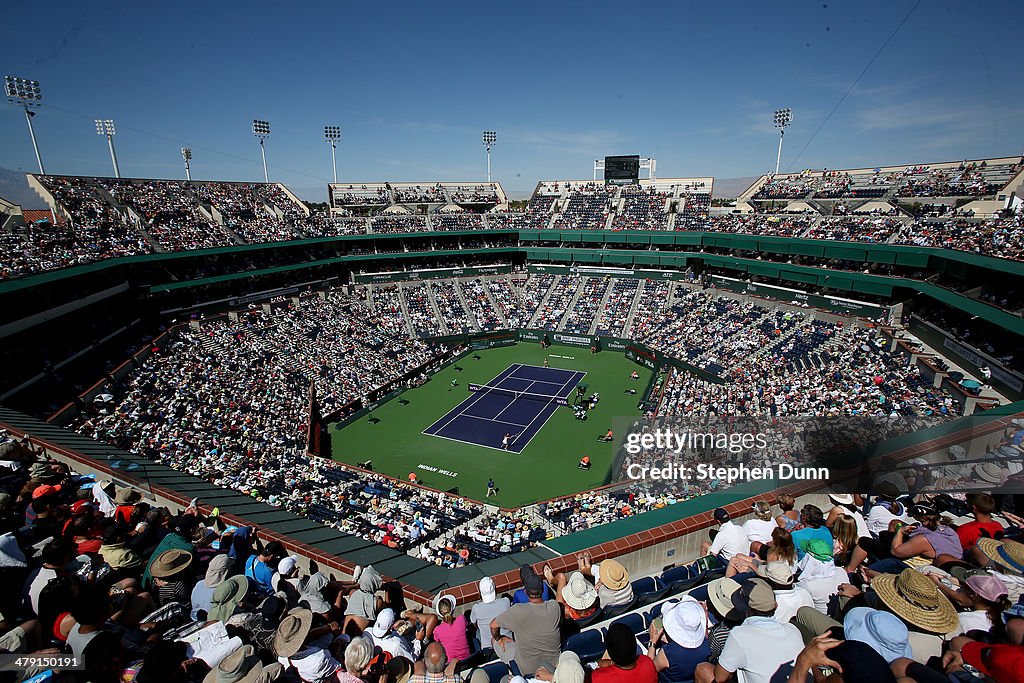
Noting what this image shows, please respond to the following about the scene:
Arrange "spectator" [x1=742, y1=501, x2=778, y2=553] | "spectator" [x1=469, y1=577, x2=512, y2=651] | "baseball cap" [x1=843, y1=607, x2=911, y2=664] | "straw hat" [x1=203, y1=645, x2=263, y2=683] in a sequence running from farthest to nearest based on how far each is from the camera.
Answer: "spectator" [x1=742, y1=501, x2=778, y2=553]
"spectator" [x1=469, y1=577, x2=512, y2=651]
"straw hat" [x1=203, y1=645, x2=263, y2=683]
"baseball cap" [x1=843, y1=607, x2=911, y2=664]

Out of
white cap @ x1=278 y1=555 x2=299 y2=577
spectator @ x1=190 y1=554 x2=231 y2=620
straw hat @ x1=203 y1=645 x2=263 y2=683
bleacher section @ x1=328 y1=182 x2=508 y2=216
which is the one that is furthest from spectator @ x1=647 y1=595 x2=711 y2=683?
bleacher section @ x1=328 y1=182 x2=508 y2=216

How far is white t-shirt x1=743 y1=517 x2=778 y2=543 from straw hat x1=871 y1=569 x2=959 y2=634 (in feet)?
6.50

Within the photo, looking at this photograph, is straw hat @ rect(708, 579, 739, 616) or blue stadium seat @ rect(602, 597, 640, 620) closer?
straw hat @ rect(708, 579, 739, 616)

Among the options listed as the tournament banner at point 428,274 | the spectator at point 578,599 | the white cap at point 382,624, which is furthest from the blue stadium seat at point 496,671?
the tournament banner at point 428,274

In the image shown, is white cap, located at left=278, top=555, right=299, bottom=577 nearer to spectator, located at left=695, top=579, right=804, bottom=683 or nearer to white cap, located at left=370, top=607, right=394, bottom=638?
white cap, located at left=370, top=607, right=394, bottom=638

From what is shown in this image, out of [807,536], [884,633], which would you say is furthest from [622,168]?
[884,633]

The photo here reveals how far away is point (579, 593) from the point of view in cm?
552

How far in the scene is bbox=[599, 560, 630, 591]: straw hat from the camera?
5.83 metres

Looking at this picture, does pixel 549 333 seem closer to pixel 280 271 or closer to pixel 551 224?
pixel 551 224

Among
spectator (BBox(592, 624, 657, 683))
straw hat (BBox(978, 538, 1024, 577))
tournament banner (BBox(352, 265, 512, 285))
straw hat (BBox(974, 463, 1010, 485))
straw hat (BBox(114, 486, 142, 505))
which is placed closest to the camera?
spectator (BBox(592, 624, 657, 683))

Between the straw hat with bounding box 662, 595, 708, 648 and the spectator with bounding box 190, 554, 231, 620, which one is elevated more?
the straw hat with bounding box 662, 595, 708, 648

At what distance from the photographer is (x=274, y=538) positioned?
7922 mm

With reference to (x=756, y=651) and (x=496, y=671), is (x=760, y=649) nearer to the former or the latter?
(x=756, y=651)

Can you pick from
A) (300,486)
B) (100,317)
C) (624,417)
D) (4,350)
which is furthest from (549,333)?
(4,350)
